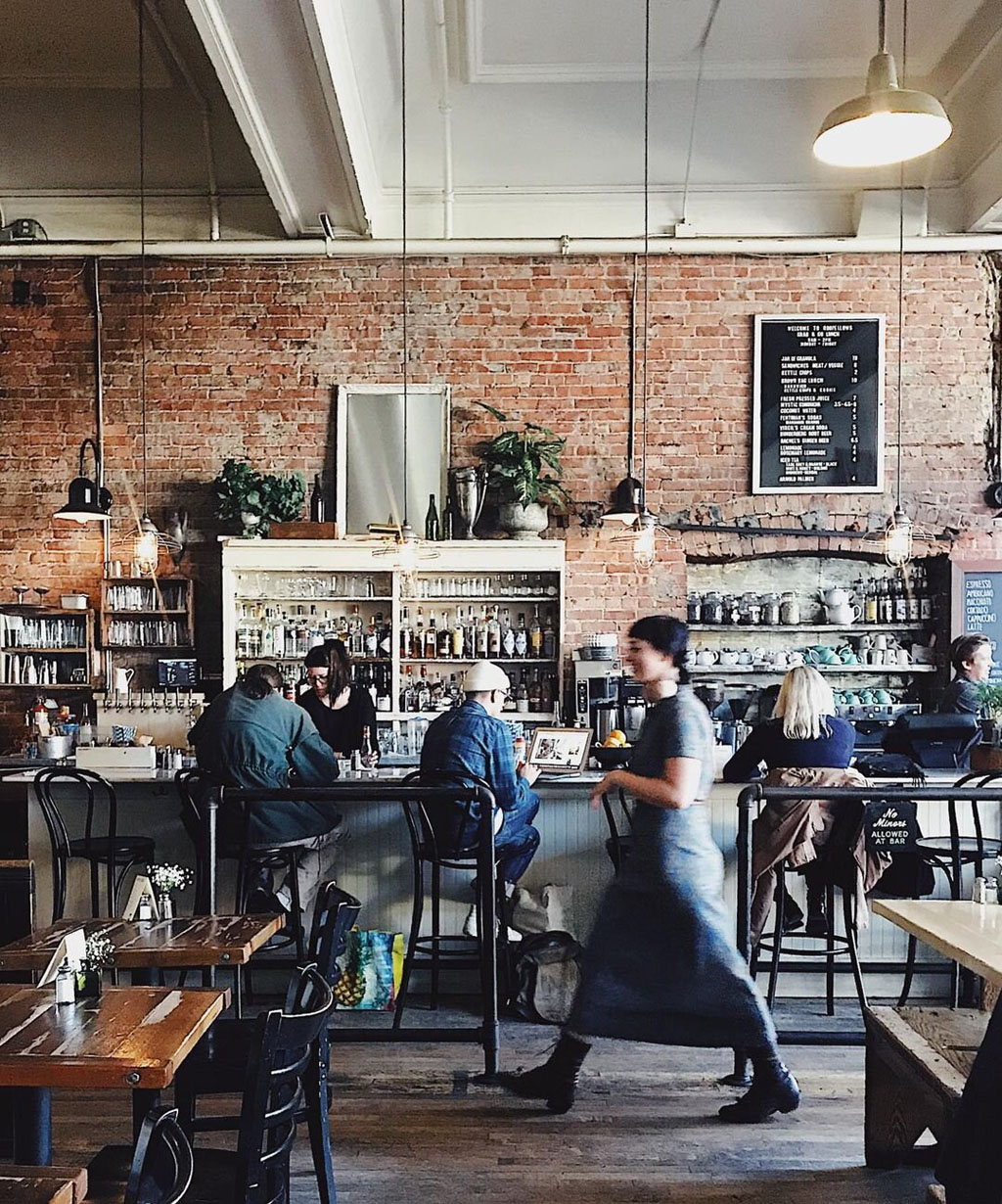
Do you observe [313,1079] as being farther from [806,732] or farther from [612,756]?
[612,756]

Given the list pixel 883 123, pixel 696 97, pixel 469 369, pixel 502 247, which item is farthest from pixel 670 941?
pixel 696 97

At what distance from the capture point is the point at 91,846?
17.2 feet

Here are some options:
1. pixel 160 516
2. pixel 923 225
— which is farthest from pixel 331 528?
pixel 923 225

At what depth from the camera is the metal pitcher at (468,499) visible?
26.3 ft

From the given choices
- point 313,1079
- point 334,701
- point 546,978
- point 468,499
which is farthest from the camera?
point 468,499

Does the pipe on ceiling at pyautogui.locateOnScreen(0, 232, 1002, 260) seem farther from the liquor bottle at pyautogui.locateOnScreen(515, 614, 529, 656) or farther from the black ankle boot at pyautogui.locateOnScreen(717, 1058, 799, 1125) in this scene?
the black ankle boot at pyautogui.locateOnScreen(717, 1058, 799, 1125)

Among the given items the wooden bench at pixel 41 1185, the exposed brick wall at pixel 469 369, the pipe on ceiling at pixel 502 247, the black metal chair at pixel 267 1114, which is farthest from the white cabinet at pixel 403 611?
the wooden bench at pixel 41 1185

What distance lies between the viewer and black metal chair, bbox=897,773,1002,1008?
4.67 m

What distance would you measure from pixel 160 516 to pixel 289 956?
4156mm

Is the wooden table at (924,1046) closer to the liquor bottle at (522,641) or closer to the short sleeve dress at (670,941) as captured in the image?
the short sleeve dress at (670,941)

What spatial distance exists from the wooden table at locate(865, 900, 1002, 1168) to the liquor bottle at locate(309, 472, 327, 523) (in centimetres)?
548

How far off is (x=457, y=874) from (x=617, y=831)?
0.77 m

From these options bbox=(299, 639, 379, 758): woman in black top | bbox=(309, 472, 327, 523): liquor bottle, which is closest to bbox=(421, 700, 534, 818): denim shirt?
bbox=(299, 639, 379, 758): woman in black top

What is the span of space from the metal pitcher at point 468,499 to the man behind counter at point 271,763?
9.97 ft
